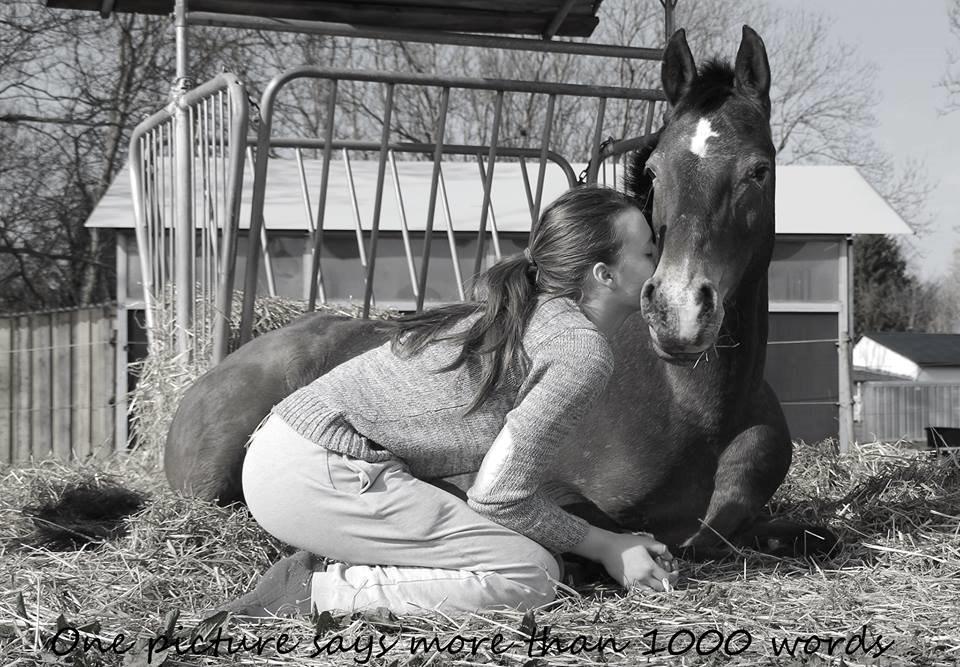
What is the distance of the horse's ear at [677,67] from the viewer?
10.2 ft

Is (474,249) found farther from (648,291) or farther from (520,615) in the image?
(520,615)

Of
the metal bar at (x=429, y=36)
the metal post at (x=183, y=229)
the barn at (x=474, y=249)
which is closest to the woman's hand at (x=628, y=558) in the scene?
the metal post at (x=183, y=229)

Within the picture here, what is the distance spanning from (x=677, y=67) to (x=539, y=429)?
1.45 metres

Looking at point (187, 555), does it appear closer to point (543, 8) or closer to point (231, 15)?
point (231, 15)

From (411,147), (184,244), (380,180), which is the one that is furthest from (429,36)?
(184,244)

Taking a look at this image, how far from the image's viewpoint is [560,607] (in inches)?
92.3

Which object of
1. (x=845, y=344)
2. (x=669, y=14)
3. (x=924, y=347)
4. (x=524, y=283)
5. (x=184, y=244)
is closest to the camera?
(x=524, y=283)

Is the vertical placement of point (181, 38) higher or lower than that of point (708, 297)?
higher

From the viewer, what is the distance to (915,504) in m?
3.33

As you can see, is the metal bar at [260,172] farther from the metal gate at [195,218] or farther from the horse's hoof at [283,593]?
the horse's hoof at [283,593]

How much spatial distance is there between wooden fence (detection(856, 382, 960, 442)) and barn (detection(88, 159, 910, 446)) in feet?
28.1

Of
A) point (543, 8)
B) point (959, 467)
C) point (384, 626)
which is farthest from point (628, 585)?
point (543, 8)

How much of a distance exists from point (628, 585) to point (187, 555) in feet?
3.99

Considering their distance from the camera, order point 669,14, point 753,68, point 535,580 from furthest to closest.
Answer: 1. point 669,14
2. point 753,68
3. point 535,580
